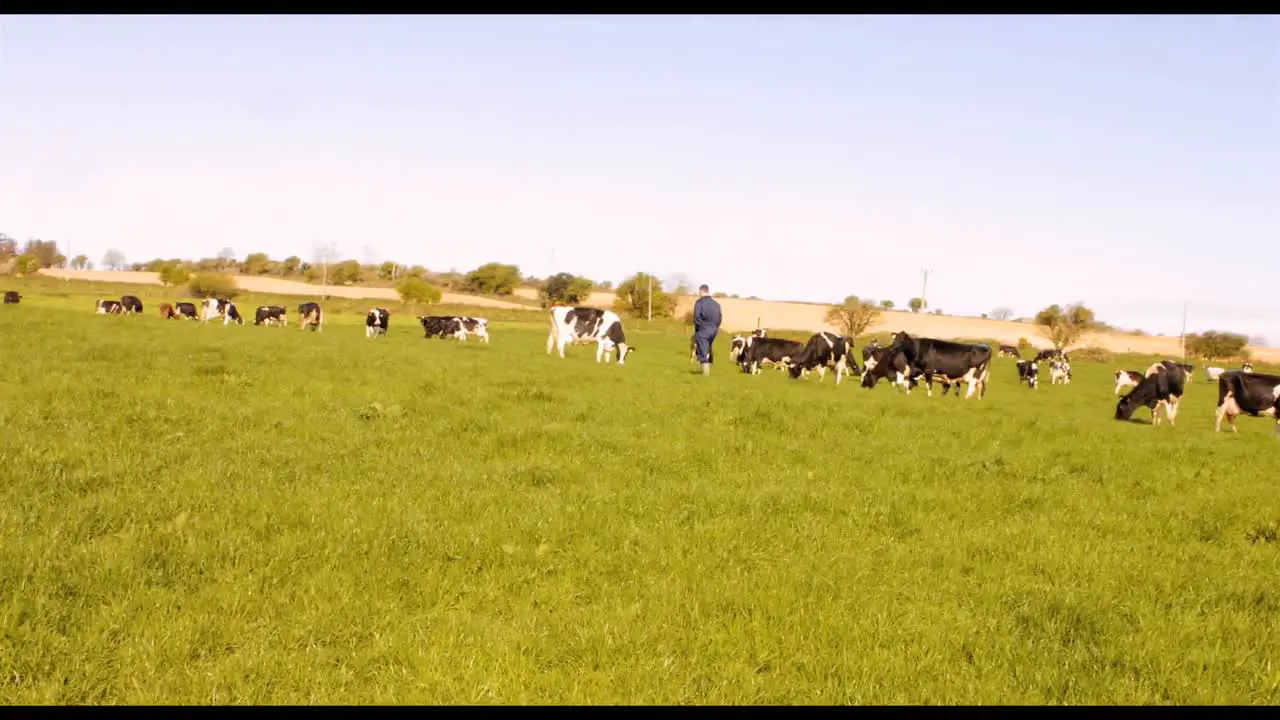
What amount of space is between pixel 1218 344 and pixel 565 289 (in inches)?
3978

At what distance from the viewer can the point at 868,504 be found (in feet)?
25.9

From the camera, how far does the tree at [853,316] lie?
85312mm

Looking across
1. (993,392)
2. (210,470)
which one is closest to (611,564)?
(210,470)

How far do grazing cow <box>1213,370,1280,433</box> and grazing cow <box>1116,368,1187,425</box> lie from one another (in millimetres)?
1175

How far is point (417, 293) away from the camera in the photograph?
97.8 metres

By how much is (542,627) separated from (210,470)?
4756 millimetres

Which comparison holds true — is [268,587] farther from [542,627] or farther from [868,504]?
[868,504]

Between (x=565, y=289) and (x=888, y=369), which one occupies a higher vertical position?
(x=565, y=289)

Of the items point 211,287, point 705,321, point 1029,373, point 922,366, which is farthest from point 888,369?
point 211,287

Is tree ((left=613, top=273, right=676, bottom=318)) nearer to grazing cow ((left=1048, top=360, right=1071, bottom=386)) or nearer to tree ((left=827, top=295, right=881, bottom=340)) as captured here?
tree ((left=827, top=295, right=881, bottom=340))

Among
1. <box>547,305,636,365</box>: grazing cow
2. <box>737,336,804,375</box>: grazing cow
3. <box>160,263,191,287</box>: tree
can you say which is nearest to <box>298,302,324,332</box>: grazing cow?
<box>547,305,636,365</box>: grazing cow

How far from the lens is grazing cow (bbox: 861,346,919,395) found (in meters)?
25.1

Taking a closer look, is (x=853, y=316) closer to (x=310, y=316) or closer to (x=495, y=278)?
(x=310, y=316)

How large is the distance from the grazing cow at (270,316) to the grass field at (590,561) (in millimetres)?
36229
